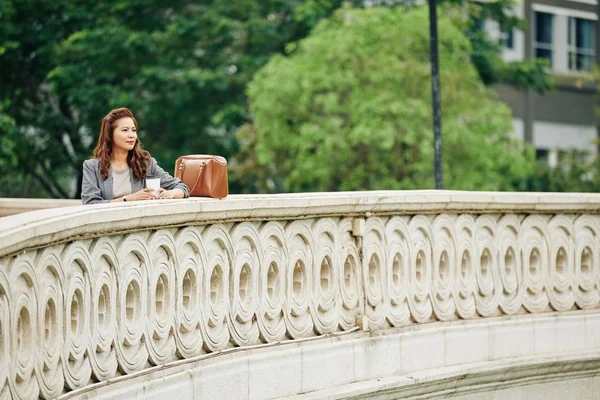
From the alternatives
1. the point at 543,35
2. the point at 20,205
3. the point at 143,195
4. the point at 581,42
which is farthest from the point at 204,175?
the point at 581,42

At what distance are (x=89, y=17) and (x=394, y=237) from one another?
26.9m

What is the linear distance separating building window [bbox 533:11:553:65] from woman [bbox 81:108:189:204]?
1684 inches

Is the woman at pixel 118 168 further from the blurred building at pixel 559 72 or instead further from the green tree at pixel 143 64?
the blurred building at pixel 559 72

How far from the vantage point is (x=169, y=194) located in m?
8.52

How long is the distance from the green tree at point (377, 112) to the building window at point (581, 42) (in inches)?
855

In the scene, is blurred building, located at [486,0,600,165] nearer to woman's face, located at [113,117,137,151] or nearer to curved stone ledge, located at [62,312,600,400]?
curved stone ledge, located at [62,312,600,400]

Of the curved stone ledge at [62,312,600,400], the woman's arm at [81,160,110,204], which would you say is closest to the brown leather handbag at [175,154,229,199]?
the woman's arm at [81,160,110,204]

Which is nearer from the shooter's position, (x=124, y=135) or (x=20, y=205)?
(x=124, y=135)

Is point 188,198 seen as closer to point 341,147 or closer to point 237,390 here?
point 237,390

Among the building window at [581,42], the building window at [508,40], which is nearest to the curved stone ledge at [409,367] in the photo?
the building window at [508,40]

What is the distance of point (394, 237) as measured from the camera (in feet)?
34.0

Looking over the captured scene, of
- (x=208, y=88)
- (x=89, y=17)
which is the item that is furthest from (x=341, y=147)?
(x=89, y=17)

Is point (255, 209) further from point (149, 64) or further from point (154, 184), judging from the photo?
point (149, 64)

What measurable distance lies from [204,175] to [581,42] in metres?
44.7
